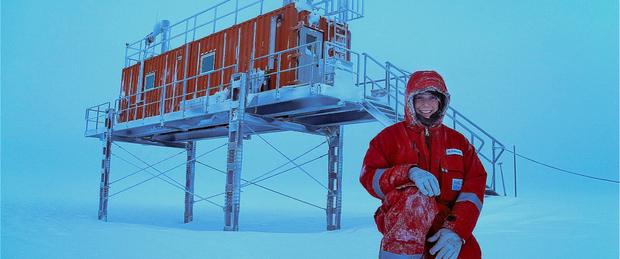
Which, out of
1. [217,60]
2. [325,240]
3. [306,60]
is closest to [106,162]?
[217,60]

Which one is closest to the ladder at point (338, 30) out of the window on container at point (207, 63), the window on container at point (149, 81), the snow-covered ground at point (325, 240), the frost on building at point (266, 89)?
the frost on building at point (266, 89)

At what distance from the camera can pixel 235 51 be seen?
41.6 ft

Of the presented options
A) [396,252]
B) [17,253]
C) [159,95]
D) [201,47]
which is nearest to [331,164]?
[201,47]

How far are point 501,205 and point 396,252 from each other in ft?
28.5

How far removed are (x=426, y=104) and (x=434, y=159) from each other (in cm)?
35

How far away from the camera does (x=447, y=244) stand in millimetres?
2633

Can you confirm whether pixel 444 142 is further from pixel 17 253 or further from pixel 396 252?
pixel 17 253

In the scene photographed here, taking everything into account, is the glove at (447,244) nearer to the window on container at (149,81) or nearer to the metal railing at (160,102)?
the metal railing at (160,102)

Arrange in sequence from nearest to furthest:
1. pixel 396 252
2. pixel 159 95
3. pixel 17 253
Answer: pixel 396 252
pixel 17 253
pixel 159 95

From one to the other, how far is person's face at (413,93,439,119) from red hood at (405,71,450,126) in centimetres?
5

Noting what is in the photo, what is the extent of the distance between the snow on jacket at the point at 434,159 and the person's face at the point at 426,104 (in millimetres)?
51

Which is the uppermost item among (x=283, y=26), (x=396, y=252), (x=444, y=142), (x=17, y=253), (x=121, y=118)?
(x=283, y=26)

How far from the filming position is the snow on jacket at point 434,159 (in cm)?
281

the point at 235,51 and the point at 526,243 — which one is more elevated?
the point at 235,51
